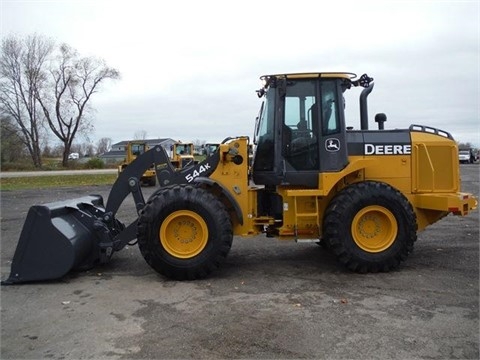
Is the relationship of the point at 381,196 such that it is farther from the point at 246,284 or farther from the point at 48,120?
the point at 48,120

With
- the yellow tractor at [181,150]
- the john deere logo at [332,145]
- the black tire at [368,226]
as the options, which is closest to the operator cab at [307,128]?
the john deere logo at [332,145]

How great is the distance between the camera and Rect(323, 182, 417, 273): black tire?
20.6 feet

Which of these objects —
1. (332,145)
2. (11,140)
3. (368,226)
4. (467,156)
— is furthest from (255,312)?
(11,140)

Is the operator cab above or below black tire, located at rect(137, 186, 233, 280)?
above

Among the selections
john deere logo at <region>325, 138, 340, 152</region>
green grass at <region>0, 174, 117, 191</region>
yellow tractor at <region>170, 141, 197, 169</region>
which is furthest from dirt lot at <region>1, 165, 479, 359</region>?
green grass at <region>0, 174, 117, 191</region>

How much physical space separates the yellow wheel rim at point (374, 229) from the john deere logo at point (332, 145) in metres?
0.95

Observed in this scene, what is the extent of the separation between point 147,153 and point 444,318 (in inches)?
173

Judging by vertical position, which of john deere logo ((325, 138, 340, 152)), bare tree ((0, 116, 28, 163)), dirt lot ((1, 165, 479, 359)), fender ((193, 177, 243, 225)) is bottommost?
dirt lot ((1, 165, 479, 359))

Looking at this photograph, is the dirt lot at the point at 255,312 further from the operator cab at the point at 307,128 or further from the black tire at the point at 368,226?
the operator cab at the point at 307,128

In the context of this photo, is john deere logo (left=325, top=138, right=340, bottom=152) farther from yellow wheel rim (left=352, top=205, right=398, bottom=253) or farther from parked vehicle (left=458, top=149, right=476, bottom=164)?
parked vehicle (left=458, top=149, right=476, bottom=164)

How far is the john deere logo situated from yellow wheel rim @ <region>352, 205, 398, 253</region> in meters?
0.95

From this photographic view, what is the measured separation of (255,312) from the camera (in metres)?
4.95

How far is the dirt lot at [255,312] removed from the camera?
4.07 m

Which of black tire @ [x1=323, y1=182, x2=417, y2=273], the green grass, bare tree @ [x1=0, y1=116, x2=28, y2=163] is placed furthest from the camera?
bare tree @ [x1=0, y1=116, x2=28, y2=163]
